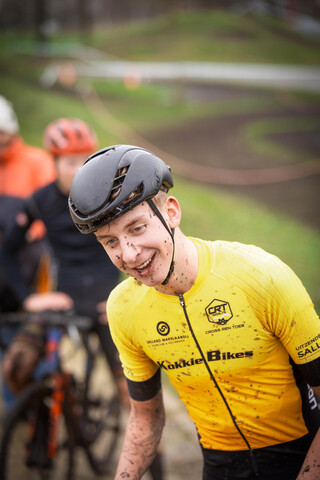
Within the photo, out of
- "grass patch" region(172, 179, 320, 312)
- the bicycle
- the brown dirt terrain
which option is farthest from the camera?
the brown dirt terrain

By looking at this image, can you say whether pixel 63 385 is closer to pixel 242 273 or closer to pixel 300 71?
pixel 242 273

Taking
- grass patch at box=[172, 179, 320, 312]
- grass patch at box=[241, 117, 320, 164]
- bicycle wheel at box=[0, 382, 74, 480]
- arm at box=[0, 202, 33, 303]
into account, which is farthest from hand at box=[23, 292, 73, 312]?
grass patch at box=[241, 117, 320, 164]

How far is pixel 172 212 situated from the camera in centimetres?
221

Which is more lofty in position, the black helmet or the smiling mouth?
the black helmet

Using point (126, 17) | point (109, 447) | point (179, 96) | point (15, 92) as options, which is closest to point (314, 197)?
point (179, 96)

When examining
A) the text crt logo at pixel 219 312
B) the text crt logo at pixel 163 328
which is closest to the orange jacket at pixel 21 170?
the text crt logo at pixel 163 328

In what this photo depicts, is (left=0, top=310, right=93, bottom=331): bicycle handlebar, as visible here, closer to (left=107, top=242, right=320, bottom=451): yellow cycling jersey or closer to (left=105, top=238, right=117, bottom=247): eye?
(left=107, top=242, right=320, bottom=451): yellow cycling jersey

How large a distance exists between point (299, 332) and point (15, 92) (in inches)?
453

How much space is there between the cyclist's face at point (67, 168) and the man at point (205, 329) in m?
2.20

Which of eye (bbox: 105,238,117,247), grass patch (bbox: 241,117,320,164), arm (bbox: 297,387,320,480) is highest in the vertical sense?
eye (bbox: 105,238,117,247)

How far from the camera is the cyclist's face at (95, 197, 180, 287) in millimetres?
2051

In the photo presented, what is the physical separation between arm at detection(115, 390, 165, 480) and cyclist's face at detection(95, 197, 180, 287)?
68 centimetres

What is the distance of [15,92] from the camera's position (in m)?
12.2

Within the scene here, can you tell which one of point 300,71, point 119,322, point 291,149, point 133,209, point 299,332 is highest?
point 133,209
